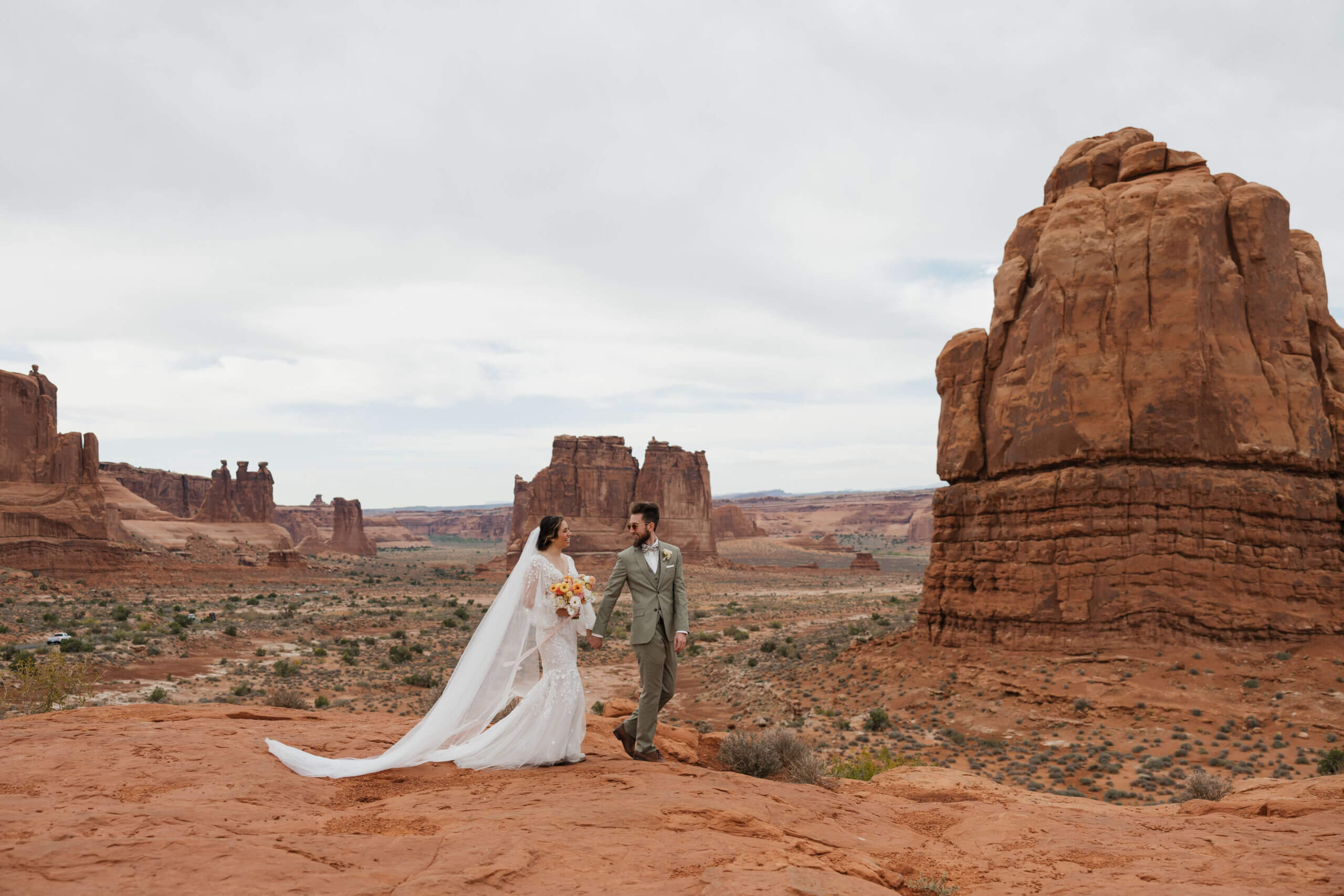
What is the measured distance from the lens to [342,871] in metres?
3.85

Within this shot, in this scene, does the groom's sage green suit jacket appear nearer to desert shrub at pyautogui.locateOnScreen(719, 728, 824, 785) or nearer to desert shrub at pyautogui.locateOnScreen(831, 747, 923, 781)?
desert shrub at pyautogui.locateOnScreen(719, 728, 824, 785)

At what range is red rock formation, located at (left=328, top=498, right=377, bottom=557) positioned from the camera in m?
105

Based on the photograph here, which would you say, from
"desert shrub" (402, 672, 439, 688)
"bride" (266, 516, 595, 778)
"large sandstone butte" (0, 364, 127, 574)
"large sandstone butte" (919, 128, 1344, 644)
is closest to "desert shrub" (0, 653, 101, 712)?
"bride" (266, 516, 595, 778)

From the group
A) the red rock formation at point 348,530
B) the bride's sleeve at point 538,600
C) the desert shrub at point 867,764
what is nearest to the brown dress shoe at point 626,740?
the bride's sleeve at point 538,600

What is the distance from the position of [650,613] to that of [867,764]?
16.0ft

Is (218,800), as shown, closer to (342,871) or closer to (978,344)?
(342,871)

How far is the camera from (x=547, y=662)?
6785 mm

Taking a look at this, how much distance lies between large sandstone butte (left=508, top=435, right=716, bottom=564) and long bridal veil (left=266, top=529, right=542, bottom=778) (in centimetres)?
6972

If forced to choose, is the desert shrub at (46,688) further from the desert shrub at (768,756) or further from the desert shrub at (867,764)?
the desert shrub at (867,764)

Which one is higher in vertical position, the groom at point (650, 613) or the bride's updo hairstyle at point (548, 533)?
the bride's updo hairstyle at point (548, 533)

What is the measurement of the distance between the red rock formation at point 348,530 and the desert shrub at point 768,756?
106 m

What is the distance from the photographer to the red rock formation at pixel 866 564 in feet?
255

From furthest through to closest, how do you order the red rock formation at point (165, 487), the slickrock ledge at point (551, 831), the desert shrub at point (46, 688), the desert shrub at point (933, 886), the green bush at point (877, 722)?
the red rock formation at point (165, 487) → the green bush at point (877, 722) → the desert shrub at point (46, 688) → the desert shrub at point (933, 886) → the slickrock ledge at point (551, 831)

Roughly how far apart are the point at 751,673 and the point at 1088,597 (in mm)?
9796
